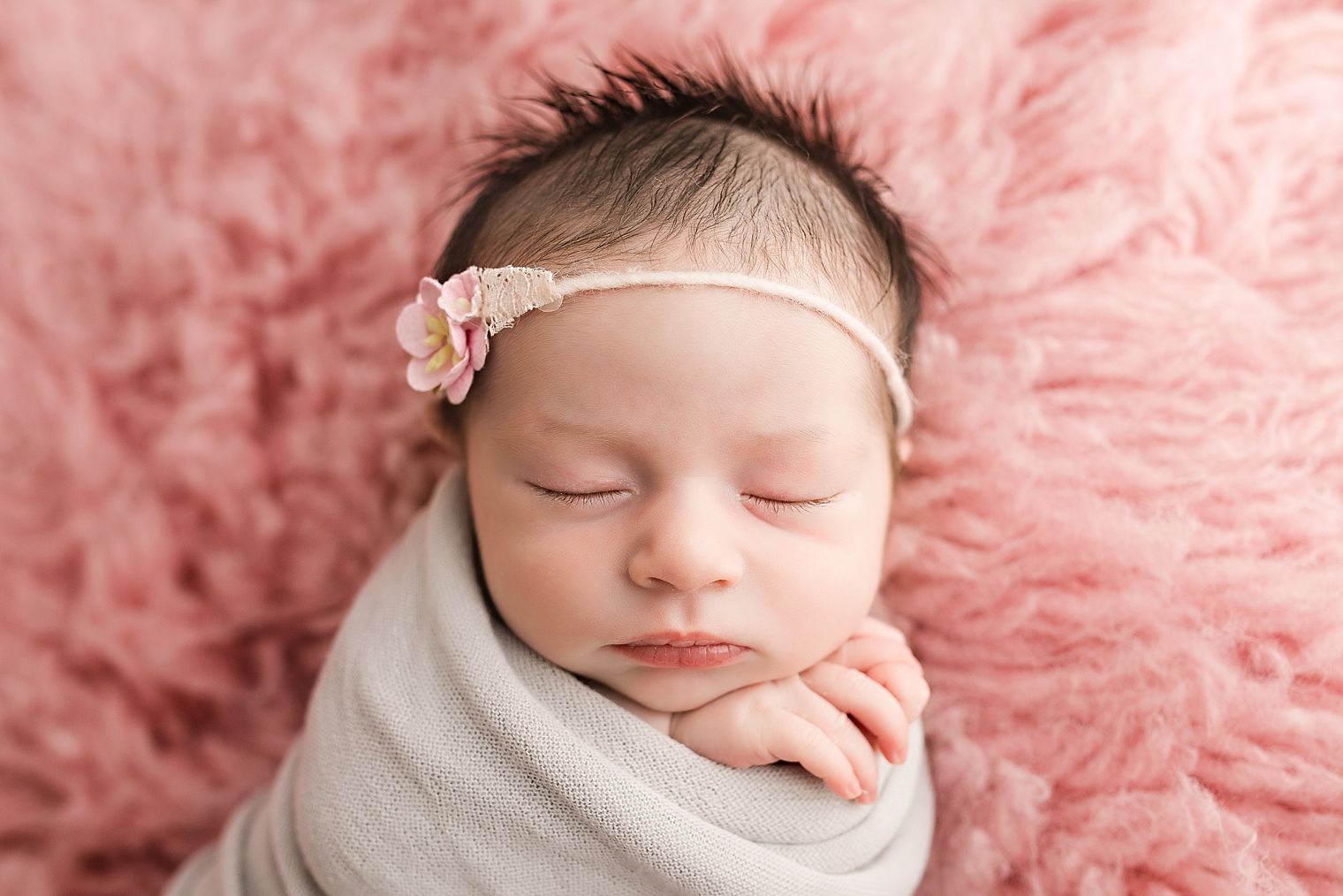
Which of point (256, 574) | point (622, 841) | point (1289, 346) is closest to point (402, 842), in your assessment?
point (622, 841)

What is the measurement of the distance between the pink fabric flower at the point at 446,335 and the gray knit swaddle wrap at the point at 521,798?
23 cm

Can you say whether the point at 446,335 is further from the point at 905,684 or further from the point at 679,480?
the point at 905,684

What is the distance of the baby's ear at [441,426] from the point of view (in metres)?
1.38

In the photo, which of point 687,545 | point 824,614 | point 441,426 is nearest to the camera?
point 687,545

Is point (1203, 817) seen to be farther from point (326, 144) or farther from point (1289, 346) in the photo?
point (326, 144)

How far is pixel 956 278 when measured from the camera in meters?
1.41

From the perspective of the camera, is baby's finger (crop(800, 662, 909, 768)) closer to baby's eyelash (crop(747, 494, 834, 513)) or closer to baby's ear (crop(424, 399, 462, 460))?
baby's eyelash (crop(747, 494, 834, 513))

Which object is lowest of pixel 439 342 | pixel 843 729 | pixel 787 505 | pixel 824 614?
pixel 843 729

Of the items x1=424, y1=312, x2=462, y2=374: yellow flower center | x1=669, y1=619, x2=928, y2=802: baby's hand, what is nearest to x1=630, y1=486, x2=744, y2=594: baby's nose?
x1=669, y1=619, x2=928, y2=802: baby's hand

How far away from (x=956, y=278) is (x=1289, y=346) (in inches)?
15.0

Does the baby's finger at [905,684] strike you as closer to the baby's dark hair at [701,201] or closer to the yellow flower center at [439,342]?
the baby's dark hair at [701,201]

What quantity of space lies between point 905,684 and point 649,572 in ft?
1.12

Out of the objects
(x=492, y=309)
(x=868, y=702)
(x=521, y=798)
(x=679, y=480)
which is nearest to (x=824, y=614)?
(x=868, y=702)

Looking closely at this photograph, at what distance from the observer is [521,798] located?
3.72 feet
